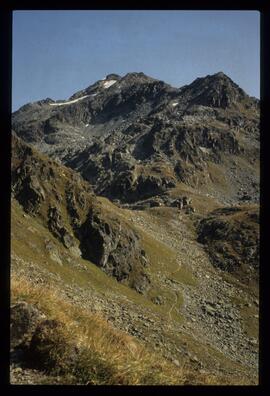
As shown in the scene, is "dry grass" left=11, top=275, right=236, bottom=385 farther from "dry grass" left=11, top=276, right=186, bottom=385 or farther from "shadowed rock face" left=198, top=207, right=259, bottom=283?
"shadowed rock face" left=198, top=207, right=259, bottom=283

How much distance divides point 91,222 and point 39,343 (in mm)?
55025

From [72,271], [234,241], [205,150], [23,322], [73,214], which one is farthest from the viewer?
[205,150]

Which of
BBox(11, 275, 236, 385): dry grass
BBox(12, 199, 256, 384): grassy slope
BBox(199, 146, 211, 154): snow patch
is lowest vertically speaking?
BBox(12, 199, 256, 384): grassy slope

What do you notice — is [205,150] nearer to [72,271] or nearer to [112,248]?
[112,248]

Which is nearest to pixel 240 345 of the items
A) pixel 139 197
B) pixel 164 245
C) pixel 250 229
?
pixel 164 245

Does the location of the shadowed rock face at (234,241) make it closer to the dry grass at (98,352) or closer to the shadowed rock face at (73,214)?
the shadowed rock face at (73,214)

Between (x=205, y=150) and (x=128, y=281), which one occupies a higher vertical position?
(x=205, y=150)

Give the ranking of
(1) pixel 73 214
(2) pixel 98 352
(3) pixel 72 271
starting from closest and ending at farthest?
(2) pixel 98 352 < (3) pixel 72 271 < (1) pixel 73 214

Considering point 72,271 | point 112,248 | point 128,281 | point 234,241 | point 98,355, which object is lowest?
point 128,281

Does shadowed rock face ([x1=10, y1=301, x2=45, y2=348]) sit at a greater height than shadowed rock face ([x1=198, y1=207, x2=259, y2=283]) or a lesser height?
greater

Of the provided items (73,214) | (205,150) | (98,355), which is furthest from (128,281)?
(205,150)

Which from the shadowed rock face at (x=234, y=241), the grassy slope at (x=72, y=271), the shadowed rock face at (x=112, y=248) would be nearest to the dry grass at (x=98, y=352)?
the grassy slope at (x=72, y=271)

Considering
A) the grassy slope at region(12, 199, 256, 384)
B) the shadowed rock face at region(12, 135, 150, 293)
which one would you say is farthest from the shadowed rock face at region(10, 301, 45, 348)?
the shadowed rock face at region(12, 135, 150, 293)

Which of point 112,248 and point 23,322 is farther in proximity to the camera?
point 112,248
